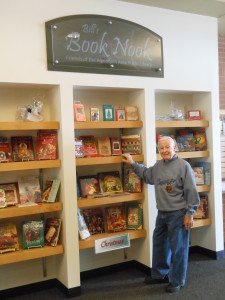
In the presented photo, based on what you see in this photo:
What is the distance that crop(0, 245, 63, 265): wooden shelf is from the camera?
3248mm

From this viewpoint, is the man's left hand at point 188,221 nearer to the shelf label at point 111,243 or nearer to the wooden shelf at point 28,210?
the shelf label at point 111,243

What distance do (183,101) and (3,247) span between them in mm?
2733

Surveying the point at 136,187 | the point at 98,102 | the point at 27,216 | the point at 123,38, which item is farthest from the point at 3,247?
the point at 123,38

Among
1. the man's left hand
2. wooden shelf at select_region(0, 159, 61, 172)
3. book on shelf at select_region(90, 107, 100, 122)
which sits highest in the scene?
book on shelf at select_region(90, 107, 100, 122)

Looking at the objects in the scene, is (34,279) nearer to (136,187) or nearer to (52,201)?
(52,201)

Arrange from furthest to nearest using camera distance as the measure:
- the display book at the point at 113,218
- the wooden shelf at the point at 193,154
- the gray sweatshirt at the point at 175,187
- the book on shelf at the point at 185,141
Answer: the book on shelf at the point at 185,141, the wooden shelf at the point at 193,154, the display book at the point at 113,218, the gray sweatshirt at the point at 175,187

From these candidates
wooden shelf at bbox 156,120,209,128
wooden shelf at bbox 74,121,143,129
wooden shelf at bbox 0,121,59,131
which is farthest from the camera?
wooden shelf at bbox 156,120,209,128

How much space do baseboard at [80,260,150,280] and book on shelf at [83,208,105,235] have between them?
485mm

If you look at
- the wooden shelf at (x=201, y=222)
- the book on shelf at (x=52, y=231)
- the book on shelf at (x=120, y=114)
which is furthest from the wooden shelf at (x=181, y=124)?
the book on shelf at (x=52, y=231)

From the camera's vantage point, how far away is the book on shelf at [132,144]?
392cm

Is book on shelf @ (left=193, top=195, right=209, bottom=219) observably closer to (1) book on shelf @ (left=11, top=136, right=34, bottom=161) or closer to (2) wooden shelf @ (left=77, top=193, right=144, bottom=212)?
(2) wooden shelf @ (left=77, top=193, right=144, bottom=212)

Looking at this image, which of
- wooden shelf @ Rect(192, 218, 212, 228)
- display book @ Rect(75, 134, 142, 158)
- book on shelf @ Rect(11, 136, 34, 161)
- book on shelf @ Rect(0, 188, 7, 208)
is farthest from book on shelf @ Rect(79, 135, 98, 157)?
wooden shelf @ Rect(192, 218, 212, 228)

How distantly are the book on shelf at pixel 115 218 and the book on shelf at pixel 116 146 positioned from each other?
2.04ft

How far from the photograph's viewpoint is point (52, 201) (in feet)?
11.4
